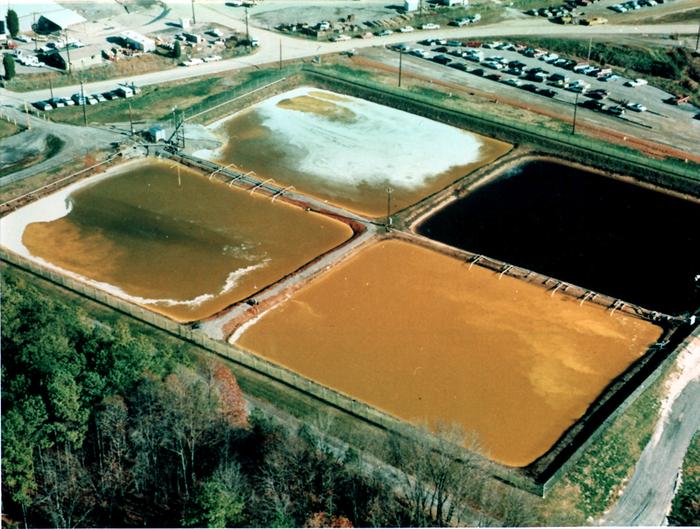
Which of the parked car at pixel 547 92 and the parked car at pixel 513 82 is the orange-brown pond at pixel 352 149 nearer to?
the parked car at pixel 547 92

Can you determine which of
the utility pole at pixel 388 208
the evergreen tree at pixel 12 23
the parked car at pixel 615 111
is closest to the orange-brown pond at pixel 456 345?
the utility pole at pixel 388 208

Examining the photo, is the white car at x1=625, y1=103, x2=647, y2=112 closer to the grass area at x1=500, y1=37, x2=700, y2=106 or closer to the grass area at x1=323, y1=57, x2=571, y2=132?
the grass area at x1=500, y1=37, x2=700, y2=106

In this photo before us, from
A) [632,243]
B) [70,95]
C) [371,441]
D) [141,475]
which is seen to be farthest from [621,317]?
[70,95]

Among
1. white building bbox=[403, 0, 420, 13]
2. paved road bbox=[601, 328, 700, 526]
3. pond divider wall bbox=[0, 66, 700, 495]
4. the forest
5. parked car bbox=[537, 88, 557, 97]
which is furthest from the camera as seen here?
white building bbox=[403, 0, 420, 13]

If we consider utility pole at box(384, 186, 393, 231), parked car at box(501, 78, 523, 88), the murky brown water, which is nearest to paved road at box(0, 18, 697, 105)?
parked car at box(501, 78, 523, 88)

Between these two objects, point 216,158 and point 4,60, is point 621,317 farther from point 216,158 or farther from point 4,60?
point 4,60

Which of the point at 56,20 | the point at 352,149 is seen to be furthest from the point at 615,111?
the point at 56,20
